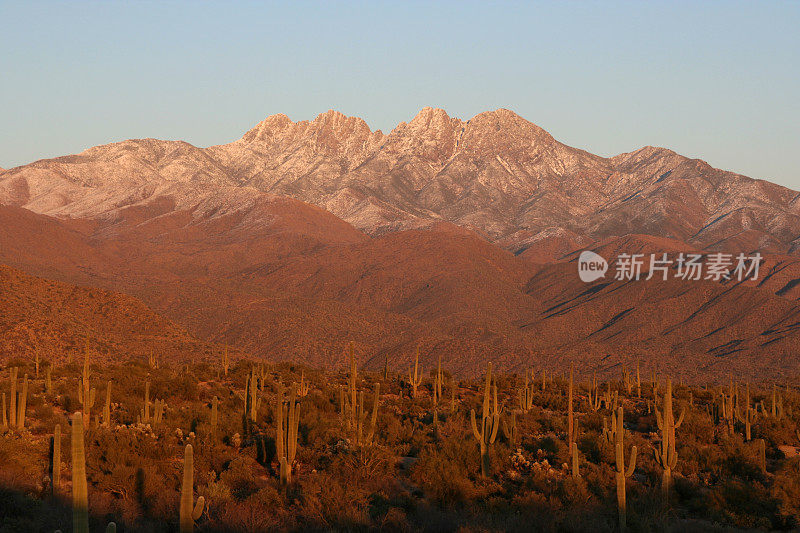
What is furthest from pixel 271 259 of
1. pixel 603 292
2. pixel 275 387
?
pixel 275 387

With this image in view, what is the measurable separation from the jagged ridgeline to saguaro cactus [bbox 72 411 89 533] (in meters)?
0.02

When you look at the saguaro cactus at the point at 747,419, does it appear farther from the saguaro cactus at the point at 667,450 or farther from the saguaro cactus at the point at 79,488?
Answer: the saguaro cactus at the point at 79,488

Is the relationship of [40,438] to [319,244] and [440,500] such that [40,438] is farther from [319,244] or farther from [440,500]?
[319,244]

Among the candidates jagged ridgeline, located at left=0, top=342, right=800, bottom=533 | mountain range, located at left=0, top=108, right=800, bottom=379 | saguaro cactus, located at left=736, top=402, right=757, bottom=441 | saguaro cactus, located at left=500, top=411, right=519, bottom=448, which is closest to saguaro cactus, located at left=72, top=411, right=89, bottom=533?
jagged ridgeline, located at left=0, top=342, right=800, bottom=533

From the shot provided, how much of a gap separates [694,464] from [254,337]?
2968 inches

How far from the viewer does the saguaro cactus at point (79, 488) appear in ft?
30.6

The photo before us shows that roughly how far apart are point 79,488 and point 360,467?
770 cm

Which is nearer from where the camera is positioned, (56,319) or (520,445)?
(520,445)

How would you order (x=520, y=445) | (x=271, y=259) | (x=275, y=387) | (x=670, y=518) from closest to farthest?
1. (x=670, y=518)
2. (x=520, y=445)
3. (x=275, y=387)
4. (x=271, y=259)

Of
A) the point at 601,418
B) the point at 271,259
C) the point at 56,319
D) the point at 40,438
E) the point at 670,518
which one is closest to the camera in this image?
the point at 670,518

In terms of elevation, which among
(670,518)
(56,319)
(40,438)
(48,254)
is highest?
(48,254)

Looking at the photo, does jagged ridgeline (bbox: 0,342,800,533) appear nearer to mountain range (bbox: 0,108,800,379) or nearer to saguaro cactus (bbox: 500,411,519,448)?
saguaro cactus (bbox: 500,411,519,448)

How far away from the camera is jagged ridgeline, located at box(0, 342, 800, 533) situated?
13492mm

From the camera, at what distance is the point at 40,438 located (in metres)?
18.1
